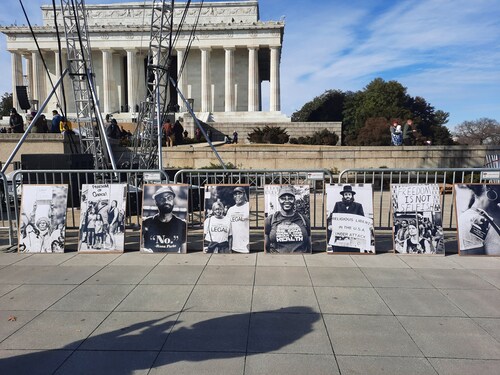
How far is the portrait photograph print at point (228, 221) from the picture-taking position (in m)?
6.74

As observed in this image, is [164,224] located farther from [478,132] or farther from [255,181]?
[478,132]

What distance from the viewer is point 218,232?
678cm

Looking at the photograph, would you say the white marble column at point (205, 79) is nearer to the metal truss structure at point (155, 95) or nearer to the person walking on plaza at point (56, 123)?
the person walking on plaza at point (56, 123)

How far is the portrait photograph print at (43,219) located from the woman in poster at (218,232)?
255 cm

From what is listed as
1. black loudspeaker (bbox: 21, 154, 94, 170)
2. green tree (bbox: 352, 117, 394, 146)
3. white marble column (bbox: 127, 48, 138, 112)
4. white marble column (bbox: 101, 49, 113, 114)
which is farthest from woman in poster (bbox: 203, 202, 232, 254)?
white marble column (bbox: 101, 49, 113, 114)

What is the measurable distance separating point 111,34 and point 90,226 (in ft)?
171

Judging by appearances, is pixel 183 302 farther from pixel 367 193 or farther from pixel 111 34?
A: pixel 111 34

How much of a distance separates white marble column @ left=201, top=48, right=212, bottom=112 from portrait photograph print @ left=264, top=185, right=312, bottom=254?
4705 cm

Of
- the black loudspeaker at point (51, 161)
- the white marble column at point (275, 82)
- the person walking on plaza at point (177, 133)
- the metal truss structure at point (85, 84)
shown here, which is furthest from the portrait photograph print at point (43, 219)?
the white marble column at point (275, 82)

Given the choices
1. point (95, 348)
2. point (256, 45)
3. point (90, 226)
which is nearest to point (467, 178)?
point (90, 226)

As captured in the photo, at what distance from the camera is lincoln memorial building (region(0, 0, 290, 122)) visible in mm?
50969

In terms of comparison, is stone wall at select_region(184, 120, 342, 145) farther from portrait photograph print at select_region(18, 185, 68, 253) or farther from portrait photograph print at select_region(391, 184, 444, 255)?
portrait photograph print at select_region(391, 184, 444, 255)

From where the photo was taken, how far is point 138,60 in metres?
54.7

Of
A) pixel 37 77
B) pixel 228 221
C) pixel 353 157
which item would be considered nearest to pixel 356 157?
pixel 353 157
